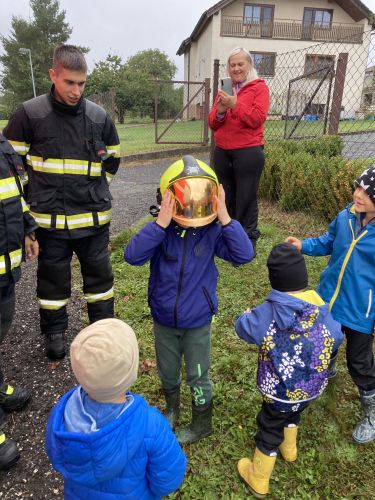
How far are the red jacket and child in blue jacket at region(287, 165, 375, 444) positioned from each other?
2.00m

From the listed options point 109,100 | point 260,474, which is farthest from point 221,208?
point 109,100

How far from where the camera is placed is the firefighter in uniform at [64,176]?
2.58 meters

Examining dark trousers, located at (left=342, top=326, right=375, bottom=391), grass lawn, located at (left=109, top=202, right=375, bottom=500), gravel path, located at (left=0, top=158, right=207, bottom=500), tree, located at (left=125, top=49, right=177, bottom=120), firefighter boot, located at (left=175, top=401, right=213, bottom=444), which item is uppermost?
tree, located at (left=125, top=49, right=177, bottom=120)

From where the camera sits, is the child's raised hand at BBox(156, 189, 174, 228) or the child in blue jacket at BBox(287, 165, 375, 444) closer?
the child's raised hand at BBox(156, 189, 174, 228)

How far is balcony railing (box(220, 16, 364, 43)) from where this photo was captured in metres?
27.2

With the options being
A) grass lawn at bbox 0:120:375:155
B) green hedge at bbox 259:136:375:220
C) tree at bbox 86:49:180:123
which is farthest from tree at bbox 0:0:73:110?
green hedge at bbox 259:136:375:220

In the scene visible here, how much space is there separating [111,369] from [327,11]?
1339 inches

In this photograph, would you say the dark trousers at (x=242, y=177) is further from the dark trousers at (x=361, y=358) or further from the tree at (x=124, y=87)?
the tree at (x=124, y=87)

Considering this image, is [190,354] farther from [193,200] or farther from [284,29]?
[284,29]

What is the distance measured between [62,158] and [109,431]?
75.1 inches

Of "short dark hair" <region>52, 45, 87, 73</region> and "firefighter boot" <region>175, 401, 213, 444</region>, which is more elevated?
"short dark hair" <region>52, 45, 87, 73</region>

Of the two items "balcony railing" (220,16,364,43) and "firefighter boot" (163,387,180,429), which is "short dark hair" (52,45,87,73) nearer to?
"firefighter boot" (163,387,180,429)

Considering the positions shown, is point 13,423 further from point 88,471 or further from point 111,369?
point 111,369

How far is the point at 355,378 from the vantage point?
7.61ft
